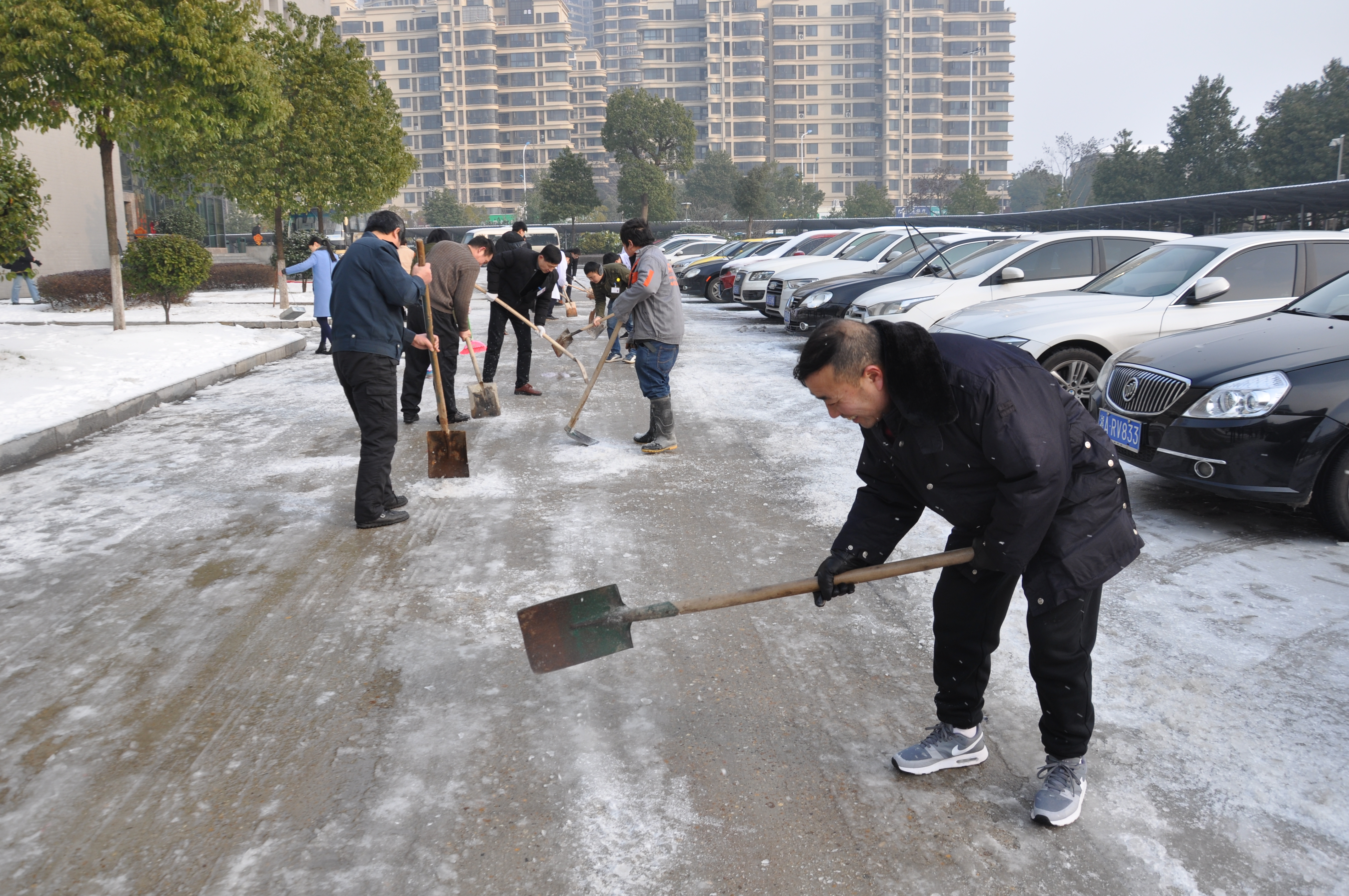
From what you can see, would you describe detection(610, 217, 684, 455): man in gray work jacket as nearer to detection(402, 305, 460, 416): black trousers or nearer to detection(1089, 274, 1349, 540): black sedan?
detection(402, 305, 460, 416): black trousers

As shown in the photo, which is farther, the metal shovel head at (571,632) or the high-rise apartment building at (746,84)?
the high-rise apartment building at (746,84)

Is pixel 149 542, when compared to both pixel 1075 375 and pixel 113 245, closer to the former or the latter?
pixel 1075 375

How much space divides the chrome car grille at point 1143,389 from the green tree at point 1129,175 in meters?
56.0

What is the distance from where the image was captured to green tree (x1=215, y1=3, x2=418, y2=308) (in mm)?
21734

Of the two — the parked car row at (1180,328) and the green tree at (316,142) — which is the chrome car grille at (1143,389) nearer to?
the parked car row at (1180,328)

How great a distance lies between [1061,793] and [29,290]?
25478 mm

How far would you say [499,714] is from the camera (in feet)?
12.0

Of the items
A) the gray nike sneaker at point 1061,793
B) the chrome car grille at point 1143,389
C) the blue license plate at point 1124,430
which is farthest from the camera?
the blue license plate at point 1124,430

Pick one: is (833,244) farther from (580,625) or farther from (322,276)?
(580,625)

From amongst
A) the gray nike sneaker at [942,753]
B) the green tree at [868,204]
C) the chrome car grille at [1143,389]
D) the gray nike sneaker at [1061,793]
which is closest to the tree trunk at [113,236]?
the chrome car grille at [1143,389]

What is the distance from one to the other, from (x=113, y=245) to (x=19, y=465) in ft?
28.7

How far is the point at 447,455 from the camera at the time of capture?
6.96 m

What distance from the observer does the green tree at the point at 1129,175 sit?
56.9m

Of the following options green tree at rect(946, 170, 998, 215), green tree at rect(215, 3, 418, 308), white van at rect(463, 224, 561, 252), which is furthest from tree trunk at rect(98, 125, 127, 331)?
green tree at rect(946, 170, 998, 215)
